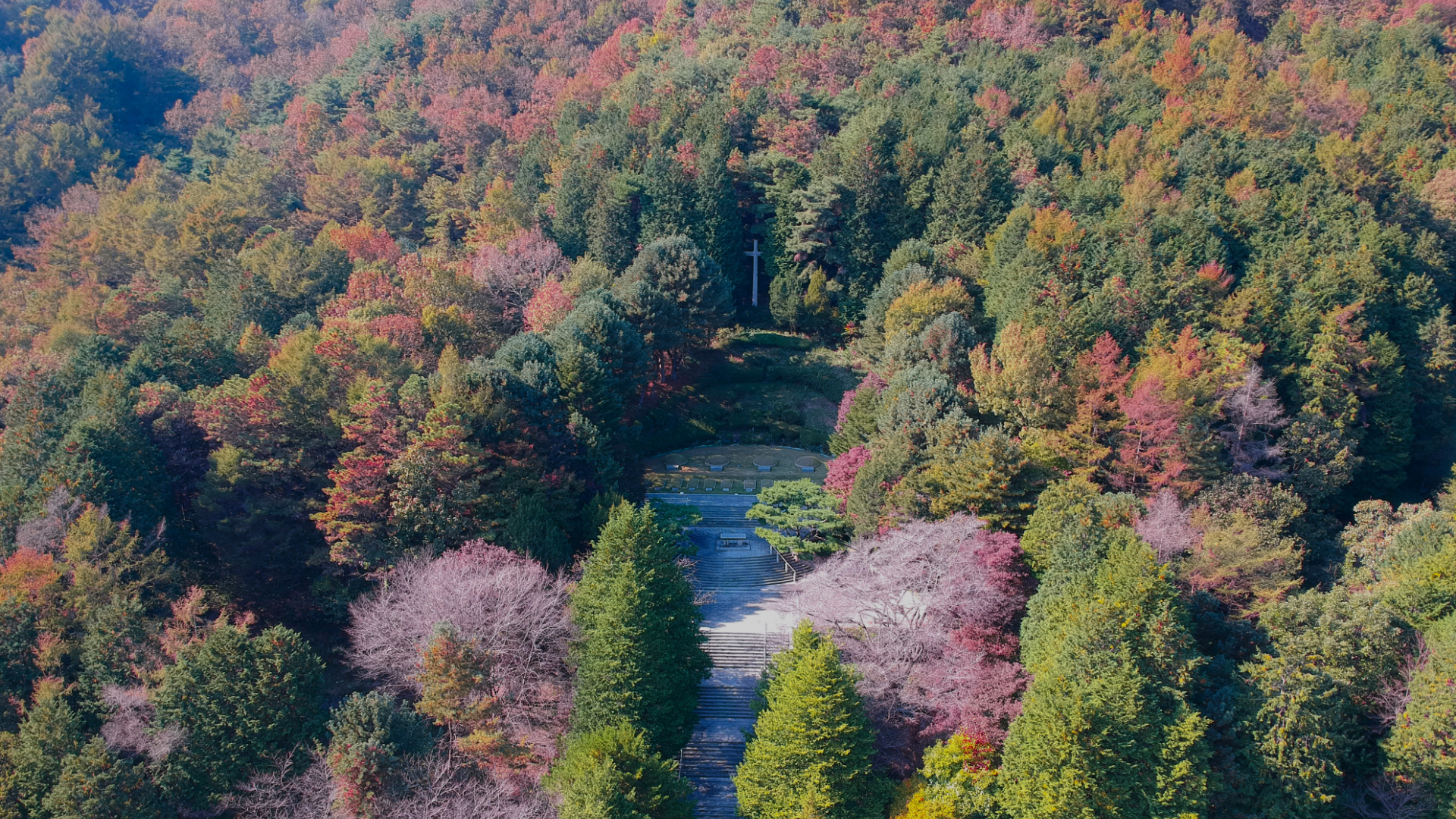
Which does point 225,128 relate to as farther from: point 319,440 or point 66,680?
point 66,680

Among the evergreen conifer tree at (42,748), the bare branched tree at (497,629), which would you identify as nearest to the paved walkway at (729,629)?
the bare branched tree at (497,629)

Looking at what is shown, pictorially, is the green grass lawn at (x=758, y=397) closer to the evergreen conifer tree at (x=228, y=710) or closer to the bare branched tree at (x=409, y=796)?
the bare branched tree at (x=409, y=796)

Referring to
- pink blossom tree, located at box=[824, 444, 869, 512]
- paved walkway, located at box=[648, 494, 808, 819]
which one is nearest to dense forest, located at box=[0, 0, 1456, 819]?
pink blossom tree, located at box=[824, 444, 869, 512]

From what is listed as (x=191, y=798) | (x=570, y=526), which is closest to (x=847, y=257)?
(x=570, y=526)

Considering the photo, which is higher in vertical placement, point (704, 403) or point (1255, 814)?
point (704, 403)

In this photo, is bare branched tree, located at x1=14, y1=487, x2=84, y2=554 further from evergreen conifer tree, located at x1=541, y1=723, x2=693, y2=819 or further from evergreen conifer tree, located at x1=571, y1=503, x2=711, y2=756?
evergreen conifer tree, located at x1=541, y1=723, x2=693, y2=819

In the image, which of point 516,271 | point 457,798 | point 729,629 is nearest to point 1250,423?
point 729,629
